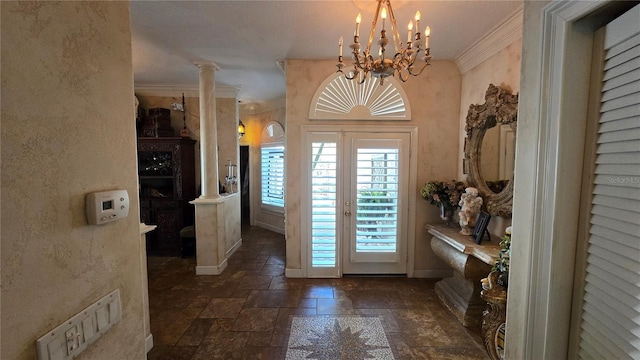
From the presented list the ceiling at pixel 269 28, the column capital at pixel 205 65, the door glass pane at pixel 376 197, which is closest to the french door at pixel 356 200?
the door glass pane at pixel 376 197

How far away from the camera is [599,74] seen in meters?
0.83

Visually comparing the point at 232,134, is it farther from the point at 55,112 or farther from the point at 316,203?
the point at 55,112

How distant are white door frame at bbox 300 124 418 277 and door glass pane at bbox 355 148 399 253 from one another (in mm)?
200

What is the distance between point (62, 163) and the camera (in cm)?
64

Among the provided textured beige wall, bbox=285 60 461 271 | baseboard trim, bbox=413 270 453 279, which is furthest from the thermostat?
baseboard trim, bbox=413 270 453 279

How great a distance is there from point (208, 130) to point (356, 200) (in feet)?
7.22

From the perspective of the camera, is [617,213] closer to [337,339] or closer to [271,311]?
[337,339]

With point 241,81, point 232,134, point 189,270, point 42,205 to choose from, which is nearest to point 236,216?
point 189,270

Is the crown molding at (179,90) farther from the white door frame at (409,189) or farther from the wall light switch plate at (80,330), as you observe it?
the wall light switch plate at (80,330)

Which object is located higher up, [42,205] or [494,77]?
[494,77]

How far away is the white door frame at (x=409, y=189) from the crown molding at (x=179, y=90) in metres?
1.98

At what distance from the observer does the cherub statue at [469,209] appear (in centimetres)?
250

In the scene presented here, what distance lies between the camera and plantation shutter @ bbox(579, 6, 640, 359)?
0.72 meters

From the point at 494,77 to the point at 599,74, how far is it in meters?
1.97
